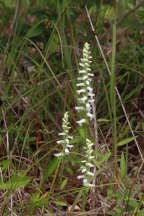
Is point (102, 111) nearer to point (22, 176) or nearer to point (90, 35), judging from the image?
point (90, 35)

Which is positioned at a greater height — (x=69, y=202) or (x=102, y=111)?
(x=102, y=111)

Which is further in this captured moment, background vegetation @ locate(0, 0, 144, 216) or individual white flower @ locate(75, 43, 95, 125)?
background vegetation @ locate(0, 0, 144, 216)

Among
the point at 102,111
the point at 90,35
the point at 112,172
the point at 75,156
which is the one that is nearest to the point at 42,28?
the point at 90,35

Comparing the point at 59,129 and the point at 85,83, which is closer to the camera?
the point at 85,83

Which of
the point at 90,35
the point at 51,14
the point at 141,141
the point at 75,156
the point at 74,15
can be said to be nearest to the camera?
the point at 75,156

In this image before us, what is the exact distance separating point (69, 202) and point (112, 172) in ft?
1.36

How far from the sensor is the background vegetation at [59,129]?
5.47 feet

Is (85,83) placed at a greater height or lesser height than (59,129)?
greater

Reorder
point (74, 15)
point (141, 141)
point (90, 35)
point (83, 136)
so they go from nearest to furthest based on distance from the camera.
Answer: point (83, 136), point (90, 35), point (141, 141), point (74, 15)

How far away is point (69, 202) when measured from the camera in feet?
6.59

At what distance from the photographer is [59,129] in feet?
7.38

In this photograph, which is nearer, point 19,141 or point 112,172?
point 112,172

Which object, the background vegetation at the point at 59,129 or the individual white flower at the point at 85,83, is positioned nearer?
the individual white flower at the point at 85,83

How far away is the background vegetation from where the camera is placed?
1667mm
